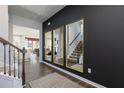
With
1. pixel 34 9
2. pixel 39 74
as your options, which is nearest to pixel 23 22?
pixel 34 9

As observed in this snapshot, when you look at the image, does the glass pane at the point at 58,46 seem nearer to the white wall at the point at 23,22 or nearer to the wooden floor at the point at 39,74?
the wooden floor at the point at 39,74

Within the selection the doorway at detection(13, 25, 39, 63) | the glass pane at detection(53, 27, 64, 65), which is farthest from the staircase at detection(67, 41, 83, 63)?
the doorway at detection(13, 25, 39, 63)

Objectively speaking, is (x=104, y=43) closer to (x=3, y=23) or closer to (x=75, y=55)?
(x=75, y=55)

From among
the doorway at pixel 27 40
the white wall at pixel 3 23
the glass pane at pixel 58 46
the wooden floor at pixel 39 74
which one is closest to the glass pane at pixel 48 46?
the glass pane at pixel 58 46

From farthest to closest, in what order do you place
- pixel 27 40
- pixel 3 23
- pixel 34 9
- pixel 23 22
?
pixel 27 40 → pixel 23 22 → pixel 34 9 → pixel 3 23

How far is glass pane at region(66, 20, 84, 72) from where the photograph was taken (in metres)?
4.49

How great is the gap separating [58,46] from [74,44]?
2.69 feet

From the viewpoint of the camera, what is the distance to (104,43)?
2.59 metres

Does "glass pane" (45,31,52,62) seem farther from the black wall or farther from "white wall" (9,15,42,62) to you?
the black wall

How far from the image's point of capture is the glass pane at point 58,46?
4.83m

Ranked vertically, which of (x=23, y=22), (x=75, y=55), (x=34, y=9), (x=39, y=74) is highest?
(x=34, y=9)

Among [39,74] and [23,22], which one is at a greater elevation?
[23,22]
